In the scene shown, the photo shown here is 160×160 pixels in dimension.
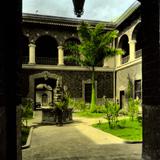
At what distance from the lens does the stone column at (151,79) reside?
464cm

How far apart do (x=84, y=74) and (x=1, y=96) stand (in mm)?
22875

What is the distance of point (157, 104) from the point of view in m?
4.61

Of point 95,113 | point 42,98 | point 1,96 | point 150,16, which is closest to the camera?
point 1,96

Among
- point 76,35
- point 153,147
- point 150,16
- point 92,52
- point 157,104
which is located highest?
point 76,35

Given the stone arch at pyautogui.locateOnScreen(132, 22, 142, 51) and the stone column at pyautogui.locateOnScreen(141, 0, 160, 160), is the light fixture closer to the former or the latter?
the stone column at pyautogui.locateOnScreen(141, 0, 160, 160)

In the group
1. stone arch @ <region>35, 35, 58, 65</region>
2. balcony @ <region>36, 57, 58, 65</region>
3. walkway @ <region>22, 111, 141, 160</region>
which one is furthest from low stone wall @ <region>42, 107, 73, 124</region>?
stone arch @ <region>35, 35, 58, 65</region>

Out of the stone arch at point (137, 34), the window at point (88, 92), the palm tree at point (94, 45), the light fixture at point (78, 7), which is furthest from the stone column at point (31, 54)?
the light fixture at point (78, 7)

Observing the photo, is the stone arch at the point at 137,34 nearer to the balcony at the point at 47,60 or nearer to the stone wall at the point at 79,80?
the stone wall at the point at 79,80

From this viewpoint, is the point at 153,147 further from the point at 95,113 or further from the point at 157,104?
the point at 95,113

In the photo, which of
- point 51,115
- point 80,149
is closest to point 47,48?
point 51,115

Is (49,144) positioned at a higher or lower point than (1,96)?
lower

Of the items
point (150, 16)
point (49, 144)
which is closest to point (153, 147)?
A: point (150, 16)

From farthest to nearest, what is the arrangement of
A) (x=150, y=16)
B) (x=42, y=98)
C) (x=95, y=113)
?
1. (x=42, y=98)
2. (x=95, y=113)
3. (x=150, y=16)

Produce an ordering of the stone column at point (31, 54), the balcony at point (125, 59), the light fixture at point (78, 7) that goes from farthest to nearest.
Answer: the balcony at point (125, 59), the stone column at point (31, 54), the light fixture at point (78, 7)
